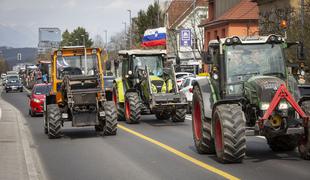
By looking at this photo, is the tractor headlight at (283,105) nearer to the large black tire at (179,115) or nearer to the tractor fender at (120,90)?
the large black tire at (179,115)

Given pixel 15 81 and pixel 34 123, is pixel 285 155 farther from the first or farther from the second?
pixel 15 81

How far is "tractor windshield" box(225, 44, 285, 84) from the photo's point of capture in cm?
1388

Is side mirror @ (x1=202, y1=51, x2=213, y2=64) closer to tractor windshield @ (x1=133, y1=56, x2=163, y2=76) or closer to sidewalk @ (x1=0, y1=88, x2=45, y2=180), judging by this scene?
sidewalk @ (x1=0, y1=88, x2=45, y2=180)

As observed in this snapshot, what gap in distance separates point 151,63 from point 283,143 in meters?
12.1

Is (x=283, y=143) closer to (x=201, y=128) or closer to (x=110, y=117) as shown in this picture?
(x=201, y=128)

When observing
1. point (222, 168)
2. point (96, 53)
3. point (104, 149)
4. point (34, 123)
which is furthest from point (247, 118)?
point (34, 123)

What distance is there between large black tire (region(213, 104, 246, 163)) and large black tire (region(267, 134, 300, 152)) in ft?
5.96

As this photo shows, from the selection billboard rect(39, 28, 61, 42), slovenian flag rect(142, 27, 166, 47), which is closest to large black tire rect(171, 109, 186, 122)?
slovenian flag rect(142, 27, 166, 47)

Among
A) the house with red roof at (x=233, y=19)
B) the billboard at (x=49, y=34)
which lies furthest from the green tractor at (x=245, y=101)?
the billboard at (x=49, y=34)

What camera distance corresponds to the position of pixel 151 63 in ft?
85.9

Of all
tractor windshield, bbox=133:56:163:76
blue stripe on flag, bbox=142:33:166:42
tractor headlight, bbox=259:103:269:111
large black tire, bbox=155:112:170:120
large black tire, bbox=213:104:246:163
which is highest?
blue stripe on flag, bbox=142:33:166:42

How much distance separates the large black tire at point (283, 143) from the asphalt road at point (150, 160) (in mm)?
186

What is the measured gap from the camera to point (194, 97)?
51.2 feet

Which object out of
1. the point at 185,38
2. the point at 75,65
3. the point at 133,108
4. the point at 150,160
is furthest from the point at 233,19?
the point at 150,160
